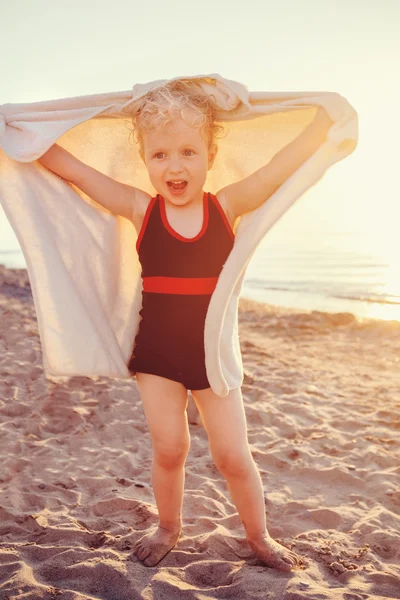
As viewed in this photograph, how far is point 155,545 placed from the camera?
8.90ft

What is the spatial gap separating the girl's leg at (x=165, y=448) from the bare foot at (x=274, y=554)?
41 cm

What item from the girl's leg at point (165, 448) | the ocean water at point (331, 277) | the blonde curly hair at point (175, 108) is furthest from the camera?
the ocean water at point (331, 277)

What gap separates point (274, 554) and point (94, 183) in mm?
1896

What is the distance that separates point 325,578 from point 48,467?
6.20 feet

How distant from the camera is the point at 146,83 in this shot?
96.4 inches

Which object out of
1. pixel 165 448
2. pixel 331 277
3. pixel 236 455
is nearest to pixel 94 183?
pixel 165 448

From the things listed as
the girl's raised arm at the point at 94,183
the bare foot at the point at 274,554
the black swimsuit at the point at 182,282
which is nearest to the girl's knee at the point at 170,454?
the black swimsuit at the point at 182,282

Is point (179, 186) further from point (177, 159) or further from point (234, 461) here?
point (234, 461)

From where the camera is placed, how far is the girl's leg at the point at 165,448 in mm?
2506

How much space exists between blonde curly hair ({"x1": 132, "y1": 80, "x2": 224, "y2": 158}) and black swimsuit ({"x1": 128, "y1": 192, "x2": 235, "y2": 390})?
0.33 meters

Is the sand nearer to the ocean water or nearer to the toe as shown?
the toe

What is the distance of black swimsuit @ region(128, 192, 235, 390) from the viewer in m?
2.43

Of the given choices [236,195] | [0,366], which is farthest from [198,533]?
[0,366]

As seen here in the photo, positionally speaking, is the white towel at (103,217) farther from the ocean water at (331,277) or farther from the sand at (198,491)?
the ocean water at (331,277)
